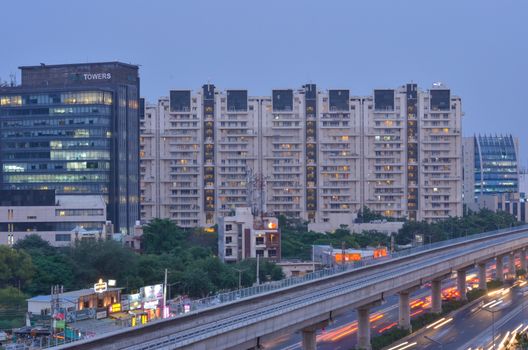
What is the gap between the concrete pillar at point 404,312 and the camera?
71.4m

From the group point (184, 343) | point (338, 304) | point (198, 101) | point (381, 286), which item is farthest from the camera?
point (198, 101)

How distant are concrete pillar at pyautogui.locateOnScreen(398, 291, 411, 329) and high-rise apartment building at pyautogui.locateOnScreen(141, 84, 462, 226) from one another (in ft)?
292

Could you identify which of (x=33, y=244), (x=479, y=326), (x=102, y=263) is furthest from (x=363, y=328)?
(x=33, y=244)

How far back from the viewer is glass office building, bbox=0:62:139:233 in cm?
13100

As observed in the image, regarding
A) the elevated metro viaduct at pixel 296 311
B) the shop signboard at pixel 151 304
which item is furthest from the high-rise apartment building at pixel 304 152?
the shop signboard at pixel 151 304

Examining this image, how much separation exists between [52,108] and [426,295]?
6064cm

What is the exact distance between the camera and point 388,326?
244 feet

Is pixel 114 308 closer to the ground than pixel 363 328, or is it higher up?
higher up

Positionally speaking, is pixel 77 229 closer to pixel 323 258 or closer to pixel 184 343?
pixel 323 258

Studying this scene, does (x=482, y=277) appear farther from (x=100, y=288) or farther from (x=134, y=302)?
(x=100, y=288)

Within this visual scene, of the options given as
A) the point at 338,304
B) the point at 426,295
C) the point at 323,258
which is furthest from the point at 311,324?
the point at 323,258

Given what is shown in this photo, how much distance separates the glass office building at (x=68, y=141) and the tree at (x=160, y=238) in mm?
18670

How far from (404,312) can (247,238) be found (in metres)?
37.3

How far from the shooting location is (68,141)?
131 meters
